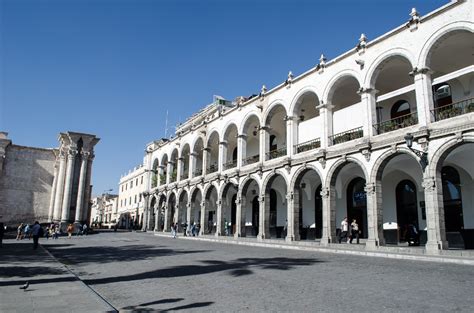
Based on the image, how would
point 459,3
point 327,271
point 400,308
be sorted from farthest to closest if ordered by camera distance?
point 459,3, point 327,271, point 400,308

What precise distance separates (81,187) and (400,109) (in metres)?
28.4

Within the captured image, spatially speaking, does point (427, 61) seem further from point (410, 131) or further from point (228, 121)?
point (228, 121)

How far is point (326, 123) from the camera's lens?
19938 mm

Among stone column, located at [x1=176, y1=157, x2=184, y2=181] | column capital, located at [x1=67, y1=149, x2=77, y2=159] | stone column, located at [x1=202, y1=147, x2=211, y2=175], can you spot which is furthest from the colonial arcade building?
column capital, located at [x1=67, y1=149, x2=77, y2=159]

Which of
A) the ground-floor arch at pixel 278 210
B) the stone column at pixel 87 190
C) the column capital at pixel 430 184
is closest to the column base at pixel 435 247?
the column capital at pixel 430 184

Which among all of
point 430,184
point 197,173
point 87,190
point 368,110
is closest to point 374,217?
point 430,184

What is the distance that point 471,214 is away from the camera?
55.0 ft

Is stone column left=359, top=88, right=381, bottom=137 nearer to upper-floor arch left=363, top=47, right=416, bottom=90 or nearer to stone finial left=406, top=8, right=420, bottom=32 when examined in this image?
upper-floor arch left=363, top=47, right=416, bottom=90

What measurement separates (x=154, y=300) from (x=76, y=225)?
2967cm

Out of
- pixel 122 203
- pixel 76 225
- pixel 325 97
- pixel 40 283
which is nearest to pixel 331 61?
pixel 325 97

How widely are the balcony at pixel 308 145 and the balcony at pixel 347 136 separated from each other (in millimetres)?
1175

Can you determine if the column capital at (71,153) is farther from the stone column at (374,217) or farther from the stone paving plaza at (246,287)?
the stone column at (374,217)

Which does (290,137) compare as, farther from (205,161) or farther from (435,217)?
(205,161)

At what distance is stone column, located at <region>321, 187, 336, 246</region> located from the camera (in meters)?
18.2
